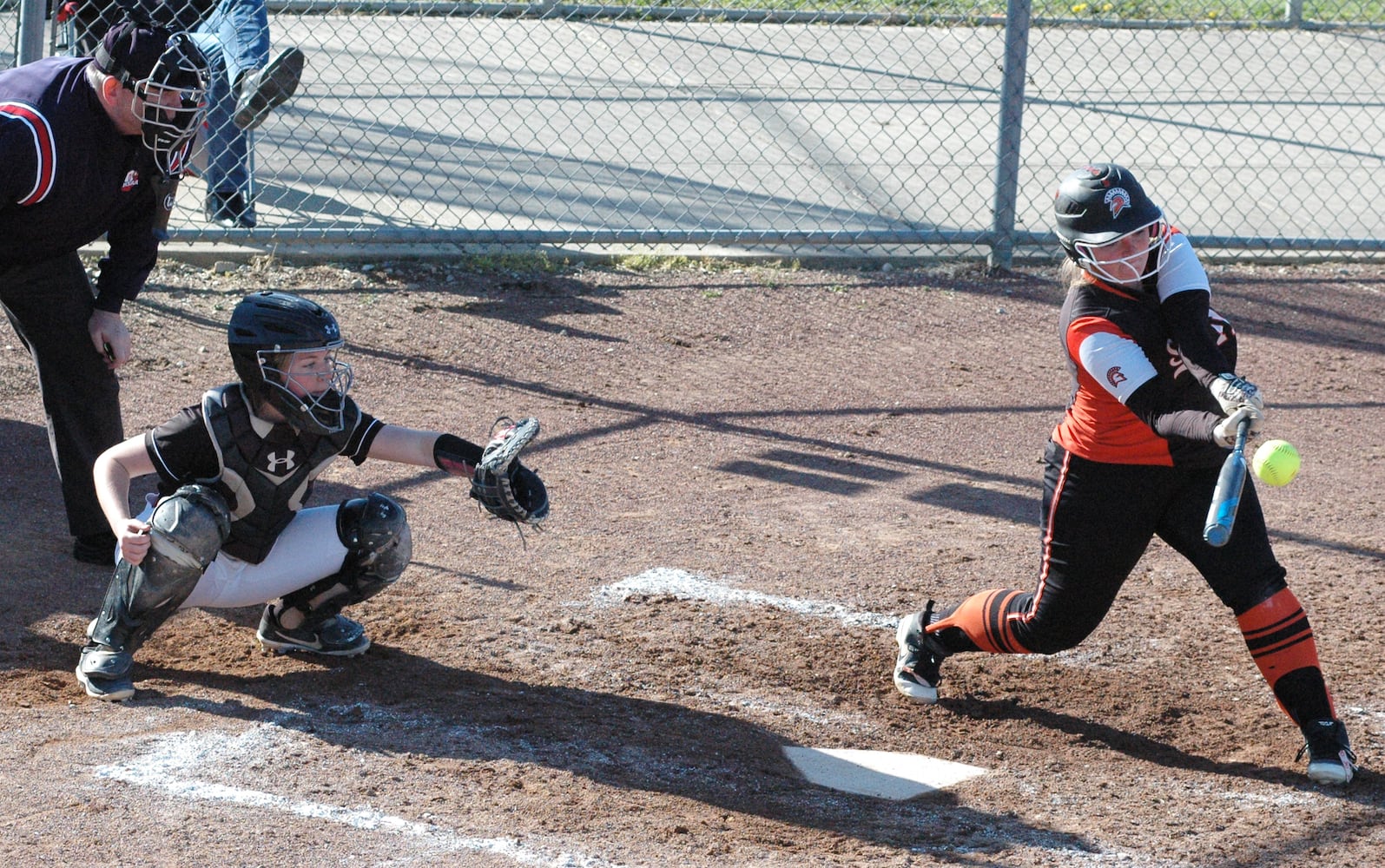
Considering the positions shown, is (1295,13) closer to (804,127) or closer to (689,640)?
(804,127)

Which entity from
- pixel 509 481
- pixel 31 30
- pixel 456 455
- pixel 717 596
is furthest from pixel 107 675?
pixel 31 30

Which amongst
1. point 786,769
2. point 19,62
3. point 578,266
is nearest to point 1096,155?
point 578,266

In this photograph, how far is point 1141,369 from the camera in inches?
141

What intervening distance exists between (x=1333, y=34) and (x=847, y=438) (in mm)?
10514

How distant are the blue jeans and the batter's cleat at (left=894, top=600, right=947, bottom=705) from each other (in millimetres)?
5166

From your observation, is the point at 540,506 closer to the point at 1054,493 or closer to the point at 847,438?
the point at 1054,493

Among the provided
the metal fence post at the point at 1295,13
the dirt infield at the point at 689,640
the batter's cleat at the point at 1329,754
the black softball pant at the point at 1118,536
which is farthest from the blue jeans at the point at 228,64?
the metal fence post at the point at 1295,13

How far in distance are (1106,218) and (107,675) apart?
2810 millimetres

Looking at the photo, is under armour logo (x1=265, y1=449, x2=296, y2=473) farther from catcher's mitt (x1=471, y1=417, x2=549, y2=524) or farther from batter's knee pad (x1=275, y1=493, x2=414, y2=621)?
catcher's mitt (x1=471, y1=417, x2=549, y2=524)

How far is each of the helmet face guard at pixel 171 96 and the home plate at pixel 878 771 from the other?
246 cm

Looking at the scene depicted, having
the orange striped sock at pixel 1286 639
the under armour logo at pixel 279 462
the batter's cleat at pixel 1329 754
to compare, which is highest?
the under armour logo at pixel 279 462

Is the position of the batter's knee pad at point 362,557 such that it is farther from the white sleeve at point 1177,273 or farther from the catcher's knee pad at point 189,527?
the white sleeve at point 1177,273

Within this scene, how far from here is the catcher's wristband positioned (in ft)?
12.6

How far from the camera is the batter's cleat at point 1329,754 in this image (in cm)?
368
